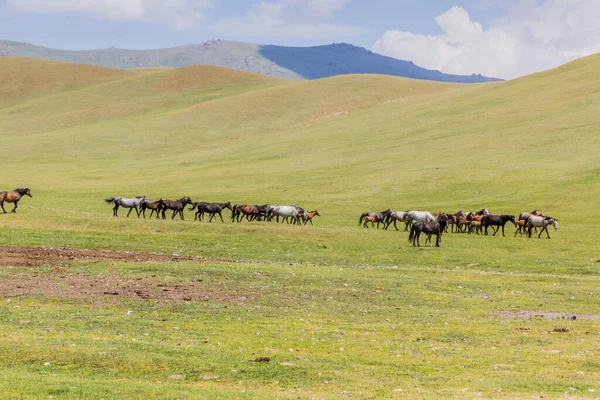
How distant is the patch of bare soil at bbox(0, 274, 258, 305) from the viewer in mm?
24922

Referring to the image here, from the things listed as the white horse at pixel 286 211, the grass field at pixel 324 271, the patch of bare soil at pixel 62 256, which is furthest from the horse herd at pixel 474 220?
the patch of bare soil at pixel 62 256

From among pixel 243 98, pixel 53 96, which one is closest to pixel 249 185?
pixel 243 98

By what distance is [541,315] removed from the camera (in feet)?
81.4

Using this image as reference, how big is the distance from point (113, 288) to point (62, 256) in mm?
8661

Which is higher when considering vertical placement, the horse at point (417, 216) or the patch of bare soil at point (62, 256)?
the horse at point (417, 216)

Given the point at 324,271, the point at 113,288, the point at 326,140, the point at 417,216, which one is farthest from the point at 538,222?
the point at 326,140

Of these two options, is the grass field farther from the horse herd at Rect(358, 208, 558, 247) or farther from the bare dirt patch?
the horse herd at Rect(358, 208, 558, 247)

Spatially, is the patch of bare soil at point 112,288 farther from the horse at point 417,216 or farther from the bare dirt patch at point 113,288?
the horse at point 417,216

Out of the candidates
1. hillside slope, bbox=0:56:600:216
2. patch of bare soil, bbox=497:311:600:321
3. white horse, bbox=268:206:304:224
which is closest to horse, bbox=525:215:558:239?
hillside slope, bbox=0:56:600:216

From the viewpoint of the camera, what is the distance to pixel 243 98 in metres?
158

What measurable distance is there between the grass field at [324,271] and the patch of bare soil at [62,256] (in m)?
1.30

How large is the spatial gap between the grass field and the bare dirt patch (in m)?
0.17

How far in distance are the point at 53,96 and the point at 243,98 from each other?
5094 centimetres

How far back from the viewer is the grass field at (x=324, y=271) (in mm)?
16219
